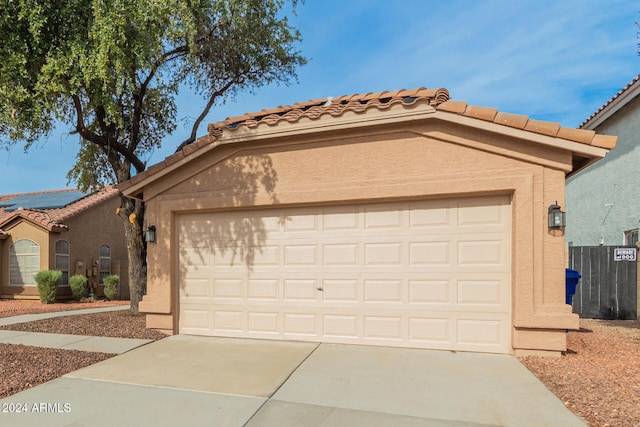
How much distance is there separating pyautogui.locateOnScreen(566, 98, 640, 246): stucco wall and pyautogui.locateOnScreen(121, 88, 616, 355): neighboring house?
6708 mm

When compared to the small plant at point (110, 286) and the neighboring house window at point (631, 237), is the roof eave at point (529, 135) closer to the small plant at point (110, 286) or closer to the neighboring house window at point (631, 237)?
the neighboring house window at point (631, 237)

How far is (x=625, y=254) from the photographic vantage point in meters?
9.23

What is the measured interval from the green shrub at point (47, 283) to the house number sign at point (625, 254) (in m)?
17.7

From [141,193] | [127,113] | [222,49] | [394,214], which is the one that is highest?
[222,49]

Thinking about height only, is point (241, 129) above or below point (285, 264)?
above

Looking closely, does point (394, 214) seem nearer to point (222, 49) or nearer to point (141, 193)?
point (141, 193)

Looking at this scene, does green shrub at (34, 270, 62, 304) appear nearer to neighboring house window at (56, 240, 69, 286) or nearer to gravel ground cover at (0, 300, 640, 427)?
neighboring house window at (56, 240, 69, 286)

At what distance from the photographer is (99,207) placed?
55.5 feet

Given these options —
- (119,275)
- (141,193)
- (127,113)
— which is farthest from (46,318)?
(119,275)

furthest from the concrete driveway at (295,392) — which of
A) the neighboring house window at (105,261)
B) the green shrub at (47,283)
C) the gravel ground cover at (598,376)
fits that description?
the neighboring house window at (105,261)

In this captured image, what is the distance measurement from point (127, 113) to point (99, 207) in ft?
30.1

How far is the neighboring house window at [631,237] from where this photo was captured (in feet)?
34.1

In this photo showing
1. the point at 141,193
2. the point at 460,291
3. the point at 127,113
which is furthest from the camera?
the point at 127,113

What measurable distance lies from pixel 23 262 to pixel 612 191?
848 inches
